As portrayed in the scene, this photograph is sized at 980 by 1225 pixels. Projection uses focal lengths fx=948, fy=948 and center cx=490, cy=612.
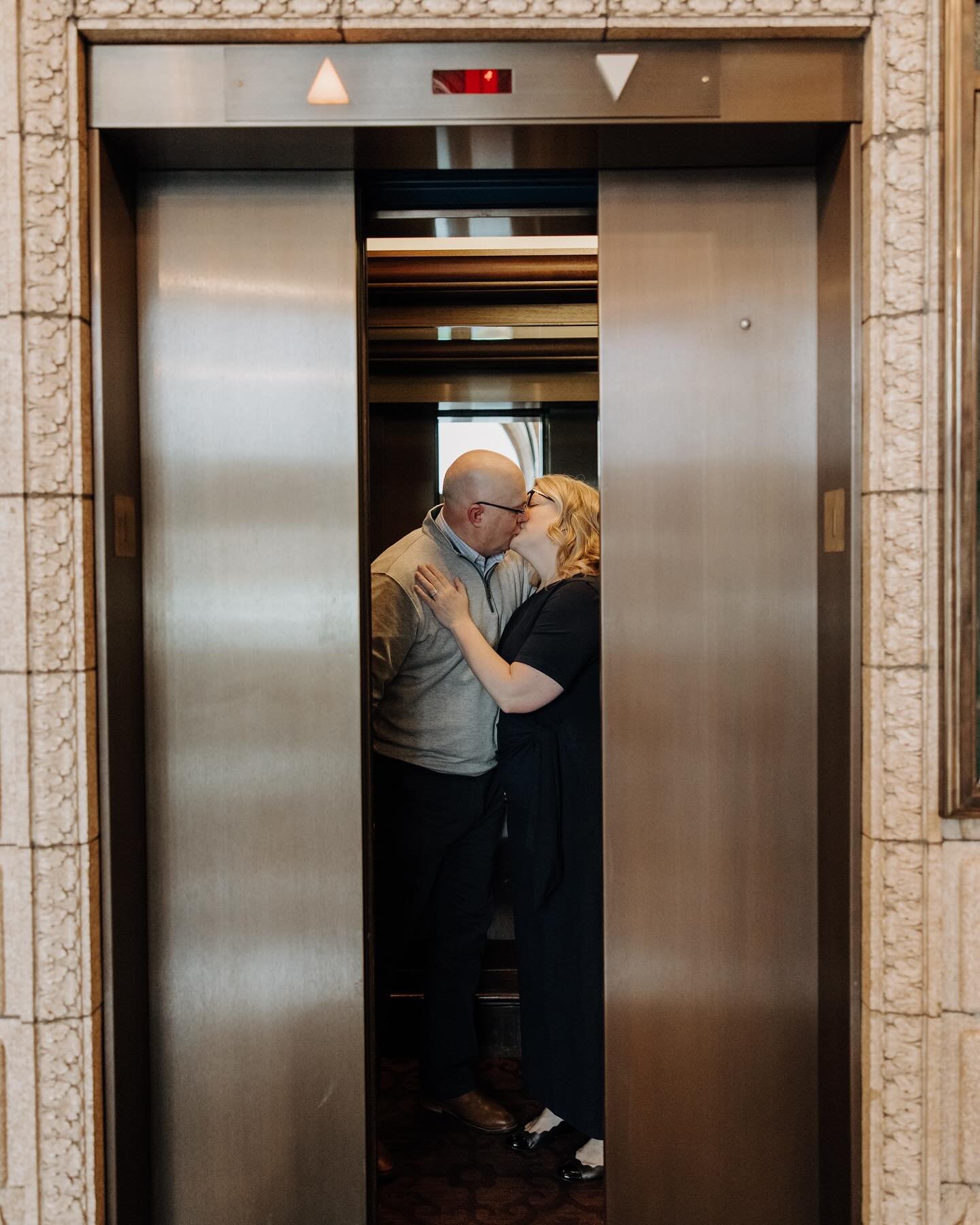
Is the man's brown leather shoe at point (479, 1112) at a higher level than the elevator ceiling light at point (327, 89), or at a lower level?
lower

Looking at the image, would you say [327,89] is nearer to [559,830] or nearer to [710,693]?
[710,693]

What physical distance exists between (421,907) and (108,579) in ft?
4.79

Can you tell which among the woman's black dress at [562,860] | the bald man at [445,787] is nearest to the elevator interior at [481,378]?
the bald man at [445,787]

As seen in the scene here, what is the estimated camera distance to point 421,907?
2809 mm

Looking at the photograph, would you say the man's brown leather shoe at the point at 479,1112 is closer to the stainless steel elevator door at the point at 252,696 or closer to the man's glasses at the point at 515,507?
the stainless steel elevator door at the point at 252,696

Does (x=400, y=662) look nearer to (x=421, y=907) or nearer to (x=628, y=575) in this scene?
(x=421, y=907)

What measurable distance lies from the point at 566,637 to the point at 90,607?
3.83 feet

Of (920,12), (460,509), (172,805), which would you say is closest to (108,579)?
(172,805)

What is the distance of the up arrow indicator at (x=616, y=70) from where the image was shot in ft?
5.71

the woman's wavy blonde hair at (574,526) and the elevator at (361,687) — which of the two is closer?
the elevator at (361,687)

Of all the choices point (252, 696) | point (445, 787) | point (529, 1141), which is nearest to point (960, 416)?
point (252, 696)

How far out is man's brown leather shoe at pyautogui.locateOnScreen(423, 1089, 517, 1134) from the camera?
108 inches

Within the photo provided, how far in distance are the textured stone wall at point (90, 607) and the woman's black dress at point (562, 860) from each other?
0.83 meters

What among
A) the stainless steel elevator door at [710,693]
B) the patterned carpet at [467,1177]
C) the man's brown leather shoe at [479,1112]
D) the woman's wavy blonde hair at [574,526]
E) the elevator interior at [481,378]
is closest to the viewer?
the stainless steel elevator door at [710,693]
